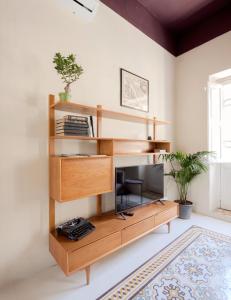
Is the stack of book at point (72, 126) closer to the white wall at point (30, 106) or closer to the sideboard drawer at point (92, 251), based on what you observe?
the white wall at point (30, 106)

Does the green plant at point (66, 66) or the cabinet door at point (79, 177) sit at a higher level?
the green plant at point (66, 66)

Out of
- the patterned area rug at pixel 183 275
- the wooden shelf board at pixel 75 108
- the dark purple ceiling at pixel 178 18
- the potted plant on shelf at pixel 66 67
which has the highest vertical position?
the dark purple ceiling at pixel 178 18

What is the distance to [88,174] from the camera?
178 cm

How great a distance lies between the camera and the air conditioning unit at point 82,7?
1.87 meters

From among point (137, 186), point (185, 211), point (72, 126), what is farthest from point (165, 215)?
point (72, 126)

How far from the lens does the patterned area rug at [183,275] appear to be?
57.5 inches

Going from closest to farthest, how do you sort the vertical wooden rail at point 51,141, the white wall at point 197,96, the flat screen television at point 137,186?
the vertical wooden rail at point 51,141
the flat screen television at point 137,186
the white wall at point 197,96

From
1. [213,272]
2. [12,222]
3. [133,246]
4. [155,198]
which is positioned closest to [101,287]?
[133,246]

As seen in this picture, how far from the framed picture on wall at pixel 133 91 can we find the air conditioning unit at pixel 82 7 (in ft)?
2.46

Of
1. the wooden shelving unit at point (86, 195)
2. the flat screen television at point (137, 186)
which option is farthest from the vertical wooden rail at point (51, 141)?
the flat screen television at point (137, 186)

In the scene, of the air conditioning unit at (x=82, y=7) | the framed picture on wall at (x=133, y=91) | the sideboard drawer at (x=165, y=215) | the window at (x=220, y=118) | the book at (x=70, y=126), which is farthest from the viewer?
the window at (x=220, y=118)

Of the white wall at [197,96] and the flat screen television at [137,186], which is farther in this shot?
the white wall at [197,96]

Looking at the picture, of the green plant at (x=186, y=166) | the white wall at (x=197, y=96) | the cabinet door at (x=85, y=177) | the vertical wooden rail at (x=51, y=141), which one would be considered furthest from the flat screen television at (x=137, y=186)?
the white wall at (x=197, y=96)

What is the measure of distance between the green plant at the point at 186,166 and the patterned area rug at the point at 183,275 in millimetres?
1055
